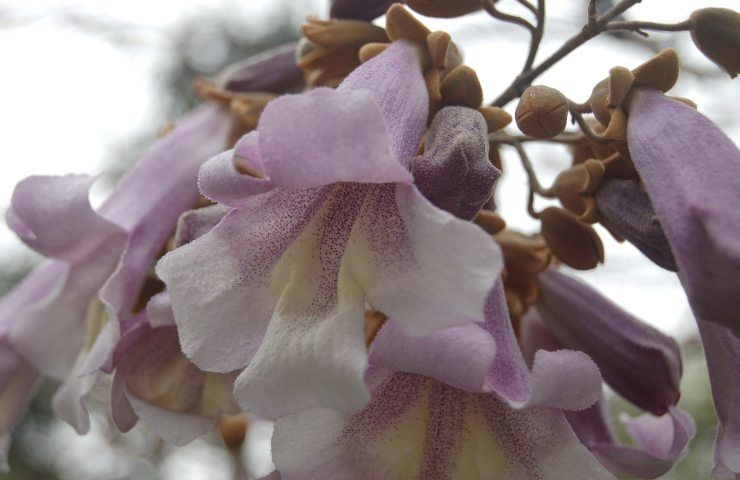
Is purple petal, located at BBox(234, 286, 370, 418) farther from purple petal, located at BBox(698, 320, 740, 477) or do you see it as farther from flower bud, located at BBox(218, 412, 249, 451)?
flower bud, located at BBox(218, 412, 249, 451)

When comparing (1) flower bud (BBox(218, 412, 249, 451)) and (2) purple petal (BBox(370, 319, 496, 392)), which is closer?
(2) purple petal (BBox(370, 319, 496, 392))

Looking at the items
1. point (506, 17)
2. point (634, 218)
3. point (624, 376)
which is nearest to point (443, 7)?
point (506, 17)

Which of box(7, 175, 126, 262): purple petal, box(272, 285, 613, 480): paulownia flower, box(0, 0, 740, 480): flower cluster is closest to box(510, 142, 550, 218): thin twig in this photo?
box(0, 0, 740, 480): flower cluster

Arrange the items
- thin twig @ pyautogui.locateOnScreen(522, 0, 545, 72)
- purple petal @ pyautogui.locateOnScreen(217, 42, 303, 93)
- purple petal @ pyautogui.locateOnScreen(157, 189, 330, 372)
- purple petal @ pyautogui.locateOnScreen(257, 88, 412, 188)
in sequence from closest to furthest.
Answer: purple petal @ pyautogui.locateOnScreen(257, 88, 412, 188)
purple petal @ pyautogui.locateOnScreen(157, 189, 330, 372)
thin twig @ pyautogui.locateOnScreen(522, 0, 545, 72)
purple petal @ pyautogui.locateOnScreen(217, 42, 303, 93)

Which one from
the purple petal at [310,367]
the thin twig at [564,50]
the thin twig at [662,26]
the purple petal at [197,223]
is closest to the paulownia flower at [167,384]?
the purple petal at [197,223]

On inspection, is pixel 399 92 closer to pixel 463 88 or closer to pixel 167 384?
pixel 463 88
